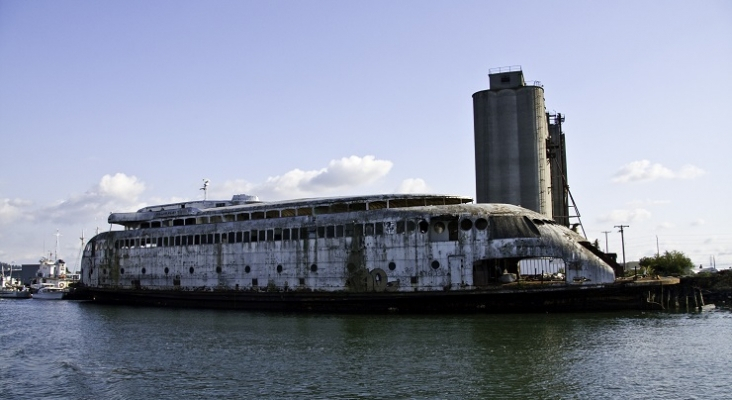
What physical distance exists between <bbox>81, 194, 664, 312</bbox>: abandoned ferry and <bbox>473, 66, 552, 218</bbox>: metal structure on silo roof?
16.1 metres

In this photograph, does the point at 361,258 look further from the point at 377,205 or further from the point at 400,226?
the point at 377,205

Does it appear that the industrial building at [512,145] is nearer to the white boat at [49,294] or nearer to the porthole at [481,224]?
the porthole at [481,224]

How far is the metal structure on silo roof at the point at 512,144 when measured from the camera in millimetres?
56594

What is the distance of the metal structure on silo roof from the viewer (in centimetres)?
5659

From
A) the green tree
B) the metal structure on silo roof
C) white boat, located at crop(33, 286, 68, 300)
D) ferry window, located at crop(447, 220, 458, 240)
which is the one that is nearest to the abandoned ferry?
ferry window, located at crop(447, 220, 458, 240)

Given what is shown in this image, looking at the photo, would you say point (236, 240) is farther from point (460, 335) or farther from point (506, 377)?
point (506, 377)

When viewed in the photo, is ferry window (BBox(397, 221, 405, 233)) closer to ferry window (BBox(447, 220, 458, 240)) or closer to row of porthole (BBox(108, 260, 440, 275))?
row of porthole (BBox(108, 260, 440, 275))

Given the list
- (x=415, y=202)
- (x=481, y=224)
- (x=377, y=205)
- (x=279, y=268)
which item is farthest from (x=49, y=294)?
(x=481, y=224)

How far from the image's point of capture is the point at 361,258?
3538cm

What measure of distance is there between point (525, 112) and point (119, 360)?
1736 inches

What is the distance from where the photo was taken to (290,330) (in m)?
29.2

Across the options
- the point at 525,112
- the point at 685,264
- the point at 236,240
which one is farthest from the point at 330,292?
the point at 685,264

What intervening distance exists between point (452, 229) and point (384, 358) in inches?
496

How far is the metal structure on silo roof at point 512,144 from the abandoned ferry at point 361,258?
52.8 feet
